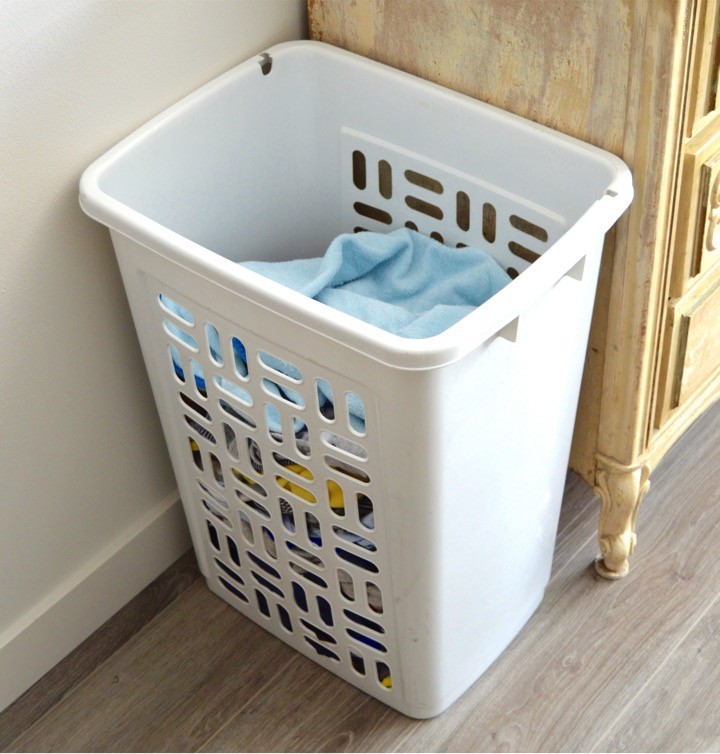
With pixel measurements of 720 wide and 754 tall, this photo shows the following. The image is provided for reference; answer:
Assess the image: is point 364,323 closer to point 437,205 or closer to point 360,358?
point 360,358

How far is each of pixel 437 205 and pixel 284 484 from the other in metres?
0.34

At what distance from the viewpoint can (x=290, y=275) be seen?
1.20 metres

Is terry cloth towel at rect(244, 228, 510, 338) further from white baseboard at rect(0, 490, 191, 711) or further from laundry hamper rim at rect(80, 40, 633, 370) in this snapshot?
white baseboard at rect(0, 490, 191, 711)

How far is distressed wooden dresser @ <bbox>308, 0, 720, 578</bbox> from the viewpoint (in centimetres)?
97

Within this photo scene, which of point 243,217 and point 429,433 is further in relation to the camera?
point 243,217

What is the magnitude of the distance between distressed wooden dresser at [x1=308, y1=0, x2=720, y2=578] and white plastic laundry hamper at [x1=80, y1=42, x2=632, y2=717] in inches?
1.2

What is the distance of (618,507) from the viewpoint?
4.25 ft

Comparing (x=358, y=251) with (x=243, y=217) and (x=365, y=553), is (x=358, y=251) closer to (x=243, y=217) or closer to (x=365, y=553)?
(x=243, y=217)

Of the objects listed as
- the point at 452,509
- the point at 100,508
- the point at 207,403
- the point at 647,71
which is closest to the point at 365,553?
the point at 452,509

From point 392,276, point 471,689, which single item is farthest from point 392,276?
point 471,689

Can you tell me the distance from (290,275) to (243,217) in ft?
0.36

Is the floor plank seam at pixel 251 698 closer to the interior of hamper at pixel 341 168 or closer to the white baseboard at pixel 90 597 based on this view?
the white baseboard at pixel 90 597

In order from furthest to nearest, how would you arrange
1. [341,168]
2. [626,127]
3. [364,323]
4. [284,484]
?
[341,168] → [284,484] → [626,127] → [364,323]

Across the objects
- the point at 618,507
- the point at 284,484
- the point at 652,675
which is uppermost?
the point at 284,484
